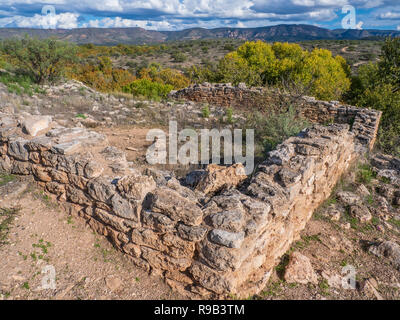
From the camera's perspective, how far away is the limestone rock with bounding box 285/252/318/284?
9.50ft

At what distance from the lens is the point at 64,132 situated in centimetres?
408

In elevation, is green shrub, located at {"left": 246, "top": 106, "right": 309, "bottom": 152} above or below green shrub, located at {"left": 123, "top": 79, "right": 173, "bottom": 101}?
below

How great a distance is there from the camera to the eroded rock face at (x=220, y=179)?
3.45 metres

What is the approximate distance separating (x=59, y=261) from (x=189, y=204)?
162cm

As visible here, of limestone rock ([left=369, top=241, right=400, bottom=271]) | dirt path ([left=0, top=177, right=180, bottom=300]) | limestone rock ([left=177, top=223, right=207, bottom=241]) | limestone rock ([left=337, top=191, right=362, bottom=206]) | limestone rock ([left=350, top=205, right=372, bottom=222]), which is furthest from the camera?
limestone rock ([left=337, top=191, right=362, bottom=206])

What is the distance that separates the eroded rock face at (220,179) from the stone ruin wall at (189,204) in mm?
14

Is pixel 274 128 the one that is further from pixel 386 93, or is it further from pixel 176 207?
pixel 386 93

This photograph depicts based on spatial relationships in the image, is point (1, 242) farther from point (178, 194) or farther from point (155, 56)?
point (155, 56)

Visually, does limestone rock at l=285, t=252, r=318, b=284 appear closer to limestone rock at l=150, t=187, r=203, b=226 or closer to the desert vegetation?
limestone rock at l=150, t=187, r=203, b=226

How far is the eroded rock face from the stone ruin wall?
14 millimetres

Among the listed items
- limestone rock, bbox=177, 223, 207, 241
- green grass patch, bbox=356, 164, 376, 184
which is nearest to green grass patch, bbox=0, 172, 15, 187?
limestone rock, bbox=177, 223, 207, 241

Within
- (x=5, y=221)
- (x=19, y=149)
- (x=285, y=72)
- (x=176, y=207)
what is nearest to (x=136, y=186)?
(x=176, y=207)

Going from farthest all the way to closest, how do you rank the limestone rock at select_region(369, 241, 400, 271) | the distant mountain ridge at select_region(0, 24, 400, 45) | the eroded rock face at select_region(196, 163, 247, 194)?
the distant mountain ridge at select_region(0, 24, 400, 45) < the eroded rock face at select_region(196, 163, 247, 194) < the limestone rock at select_region(369, 241, 400, 271)

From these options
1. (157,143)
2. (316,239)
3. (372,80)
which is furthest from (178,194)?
(372,80)
